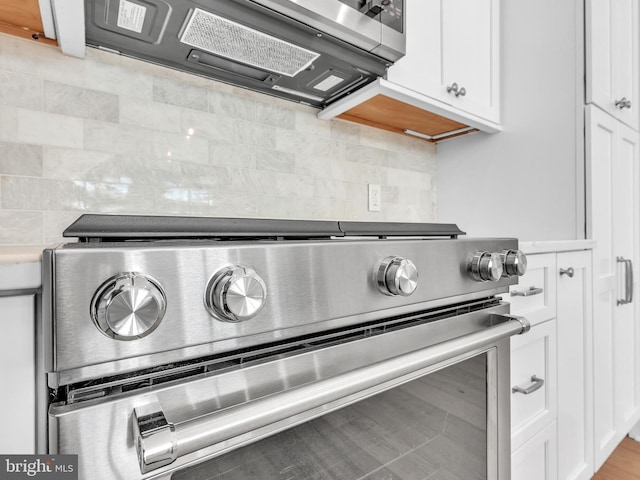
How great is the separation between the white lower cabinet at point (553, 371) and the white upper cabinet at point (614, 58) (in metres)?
0.67

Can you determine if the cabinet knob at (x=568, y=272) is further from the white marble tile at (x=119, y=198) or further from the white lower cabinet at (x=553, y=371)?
the white marble tile at (x=119, y=198)

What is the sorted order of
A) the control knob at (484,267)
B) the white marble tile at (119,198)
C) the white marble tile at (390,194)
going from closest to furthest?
the control knob at (484,267) < the white marble tile at (119,198) < the white marble tile at (390,194)

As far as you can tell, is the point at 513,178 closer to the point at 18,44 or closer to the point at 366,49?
the point at 366,49

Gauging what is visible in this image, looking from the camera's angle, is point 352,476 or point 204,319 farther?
point 352,476

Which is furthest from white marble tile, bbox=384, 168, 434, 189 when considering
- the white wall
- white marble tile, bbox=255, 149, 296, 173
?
white marble tile, bbox=255, 149, 296, 173

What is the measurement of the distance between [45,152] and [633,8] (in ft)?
8.03

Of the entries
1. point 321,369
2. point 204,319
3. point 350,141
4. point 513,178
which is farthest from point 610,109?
point 204,319

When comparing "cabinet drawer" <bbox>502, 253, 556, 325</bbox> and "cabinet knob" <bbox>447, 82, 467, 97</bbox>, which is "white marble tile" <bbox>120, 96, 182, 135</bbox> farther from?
"cabinet drawer" <bbox>502, 253, 556, 325</bbox>

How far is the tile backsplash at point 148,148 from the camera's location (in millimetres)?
817

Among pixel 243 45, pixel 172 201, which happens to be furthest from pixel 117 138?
pixel 243 45

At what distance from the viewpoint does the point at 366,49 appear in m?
0.95

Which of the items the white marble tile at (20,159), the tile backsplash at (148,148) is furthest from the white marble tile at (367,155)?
the white marble tile at (20,159)

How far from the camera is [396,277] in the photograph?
19.9 inches

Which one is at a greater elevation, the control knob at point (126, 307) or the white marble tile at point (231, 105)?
the white marble tile at point (231, 105)
